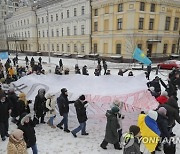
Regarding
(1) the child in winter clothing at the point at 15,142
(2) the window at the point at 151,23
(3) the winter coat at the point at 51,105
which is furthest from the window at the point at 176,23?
(1) the child in winter clothing at the point at 15,142

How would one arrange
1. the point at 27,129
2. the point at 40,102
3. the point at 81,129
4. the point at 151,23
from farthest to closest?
1. the point at 151,23
2. the point at 40,102
3. the point at 81,129
4. the point at 27,129

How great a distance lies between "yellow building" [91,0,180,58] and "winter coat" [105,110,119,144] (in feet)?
82.3

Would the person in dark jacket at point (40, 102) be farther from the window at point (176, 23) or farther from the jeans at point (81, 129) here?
the window at point (176, 23)

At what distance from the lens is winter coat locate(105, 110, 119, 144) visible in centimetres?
560

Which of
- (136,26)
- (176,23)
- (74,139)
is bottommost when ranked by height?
(74,139)

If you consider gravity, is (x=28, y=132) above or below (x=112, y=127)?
above

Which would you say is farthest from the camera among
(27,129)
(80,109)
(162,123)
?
(80,109)

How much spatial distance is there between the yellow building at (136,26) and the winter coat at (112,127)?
988 inches

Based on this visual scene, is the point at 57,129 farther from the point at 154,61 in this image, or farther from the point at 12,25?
the point at 12,25

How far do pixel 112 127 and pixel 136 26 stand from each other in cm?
2622

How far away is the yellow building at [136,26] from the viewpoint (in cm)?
2950

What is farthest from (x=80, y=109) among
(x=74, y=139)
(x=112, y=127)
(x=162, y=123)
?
(x=162, y=123)

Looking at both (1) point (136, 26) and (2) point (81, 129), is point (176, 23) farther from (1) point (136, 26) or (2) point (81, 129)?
(2) point (81, 129)

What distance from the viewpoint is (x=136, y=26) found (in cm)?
2953
